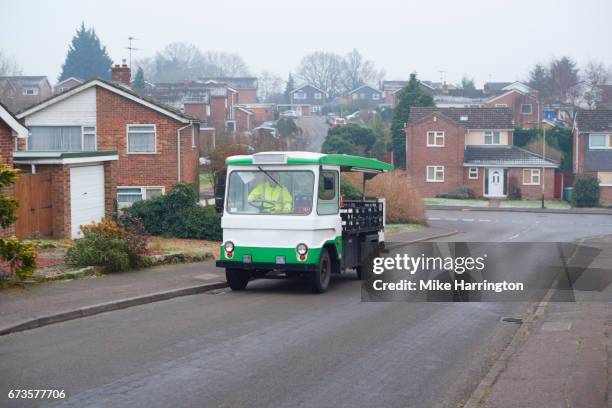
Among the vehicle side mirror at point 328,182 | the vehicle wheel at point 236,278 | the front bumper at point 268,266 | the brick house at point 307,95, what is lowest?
the vehicle wheel at point 236,278

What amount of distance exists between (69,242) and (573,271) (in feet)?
43.8

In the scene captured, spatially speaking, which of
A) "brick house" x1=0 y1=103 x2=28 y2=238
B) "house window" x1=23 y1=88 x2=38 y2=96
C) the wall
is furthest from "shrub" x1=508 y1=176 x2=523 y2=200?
"house window" x1=23 y1=88 x2=38 y2=96

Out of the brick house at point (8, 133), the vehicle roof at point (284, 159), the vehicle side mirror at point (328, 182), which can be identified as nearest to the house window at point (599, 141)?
the vehicle roof at point (284, 159)

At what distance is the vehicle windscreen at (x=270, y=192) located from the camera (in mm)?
15883

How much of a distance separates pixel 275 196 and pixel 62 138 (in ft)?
70.3

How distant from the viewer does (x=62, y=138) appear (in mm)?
34969

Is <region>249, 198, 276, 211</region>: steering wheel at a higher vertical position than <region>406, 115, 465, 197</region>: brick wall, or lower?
lower

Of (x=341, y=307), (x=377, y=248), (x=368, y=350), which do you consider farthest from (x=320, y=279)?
(x=368, y=350)

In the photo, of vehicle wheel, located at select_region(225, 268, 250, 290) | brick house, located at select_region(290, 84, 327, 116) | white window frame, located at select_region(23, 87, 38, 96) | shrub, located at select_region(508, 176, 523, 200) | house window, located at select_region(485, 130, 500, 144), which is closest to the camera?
vehicle wheel, located at select_region(225, 268, 250, 290)

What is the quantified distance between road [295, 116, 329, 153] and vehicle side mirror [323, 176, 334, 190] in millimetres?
65651

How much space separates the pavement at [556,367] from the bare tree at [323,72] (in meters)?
146

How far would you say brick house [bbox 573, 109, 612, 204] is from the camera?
6675 cm

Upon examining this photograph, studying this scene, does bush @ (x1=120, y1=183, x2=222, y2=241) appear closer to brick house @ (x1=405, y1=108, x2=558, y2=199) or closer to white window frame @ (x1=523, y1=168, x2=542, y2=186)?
brick house @ (x1=405, y1=108, x2=558, y2=199)

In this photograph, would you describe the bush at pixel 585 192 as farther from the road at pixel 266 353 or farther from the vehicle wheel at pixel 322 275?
the vehicle wheel at pixel 322 275
